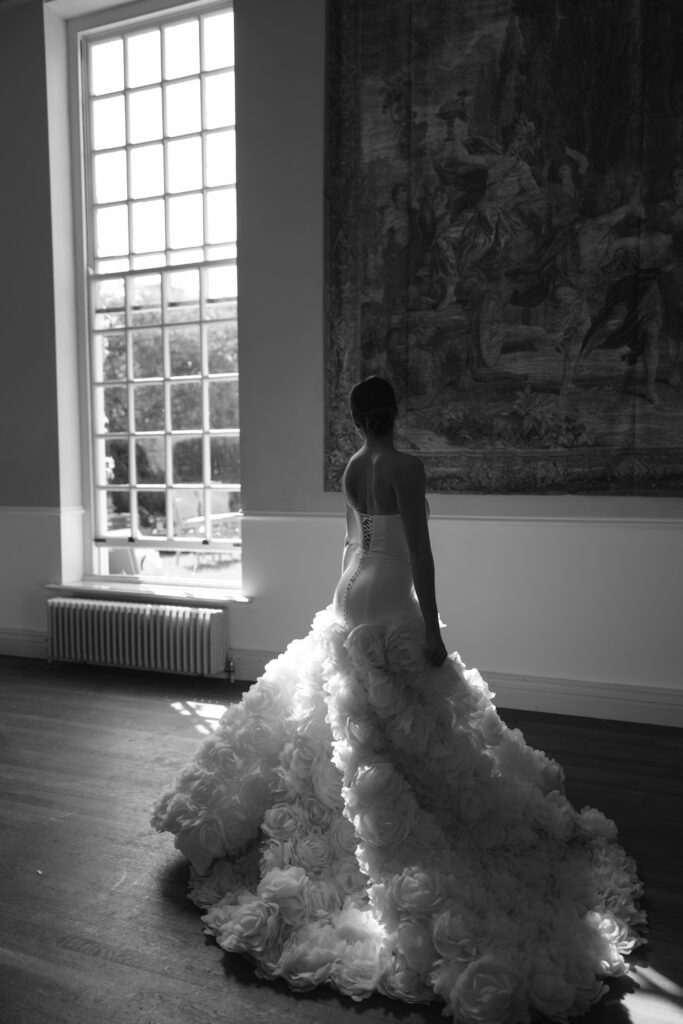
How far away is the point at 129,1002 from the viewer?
2475 millimetres

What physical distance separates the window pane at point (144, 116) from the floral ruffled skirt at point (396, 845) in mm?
5461

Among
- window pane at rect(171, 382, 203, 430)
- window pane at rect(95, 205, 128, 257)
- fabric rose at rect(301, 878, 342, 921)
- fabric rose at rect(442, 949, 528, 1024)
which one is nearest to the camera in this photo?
fabric rose at rect(442, 949, 528, 1024)

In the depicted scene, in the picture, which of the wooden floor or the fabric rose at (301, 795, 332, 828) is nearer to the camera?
the wooden floor

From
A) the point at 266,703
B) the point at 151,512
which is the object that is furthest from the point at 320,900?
the point at 151,512

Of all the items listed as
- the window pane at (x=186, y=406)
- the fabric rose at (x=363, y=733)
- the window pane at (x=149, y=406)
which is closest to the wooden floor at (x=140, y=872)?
the fabric rose at (x=363, y=733)

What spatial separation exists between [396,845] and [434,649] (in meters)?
0.70

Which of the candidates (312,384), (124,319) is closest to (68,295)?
(124,319)

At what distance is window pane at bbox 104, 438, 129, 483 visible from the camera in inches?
286

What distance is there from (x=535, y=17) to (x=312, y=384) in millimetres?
2917

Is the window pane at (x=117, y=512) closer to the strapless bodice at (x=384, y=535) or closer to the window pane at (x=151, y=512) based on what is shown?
the window pane at (x=151, y=512)

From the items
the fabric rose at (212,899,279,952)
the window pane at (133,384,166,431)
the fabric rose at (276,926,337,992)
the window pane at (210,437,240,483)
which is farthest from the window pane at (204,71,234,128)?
the fabric rose at (276,926,337,992)

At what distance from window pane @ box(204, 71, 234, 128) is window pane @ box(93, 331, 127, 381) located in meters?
2.00

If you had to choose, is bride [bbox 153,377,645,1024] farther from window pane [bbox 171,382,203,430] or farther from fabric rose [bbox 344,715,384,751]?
window pane [bbox 171,382,203,430]

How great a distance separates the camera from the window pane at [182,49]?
672cm
